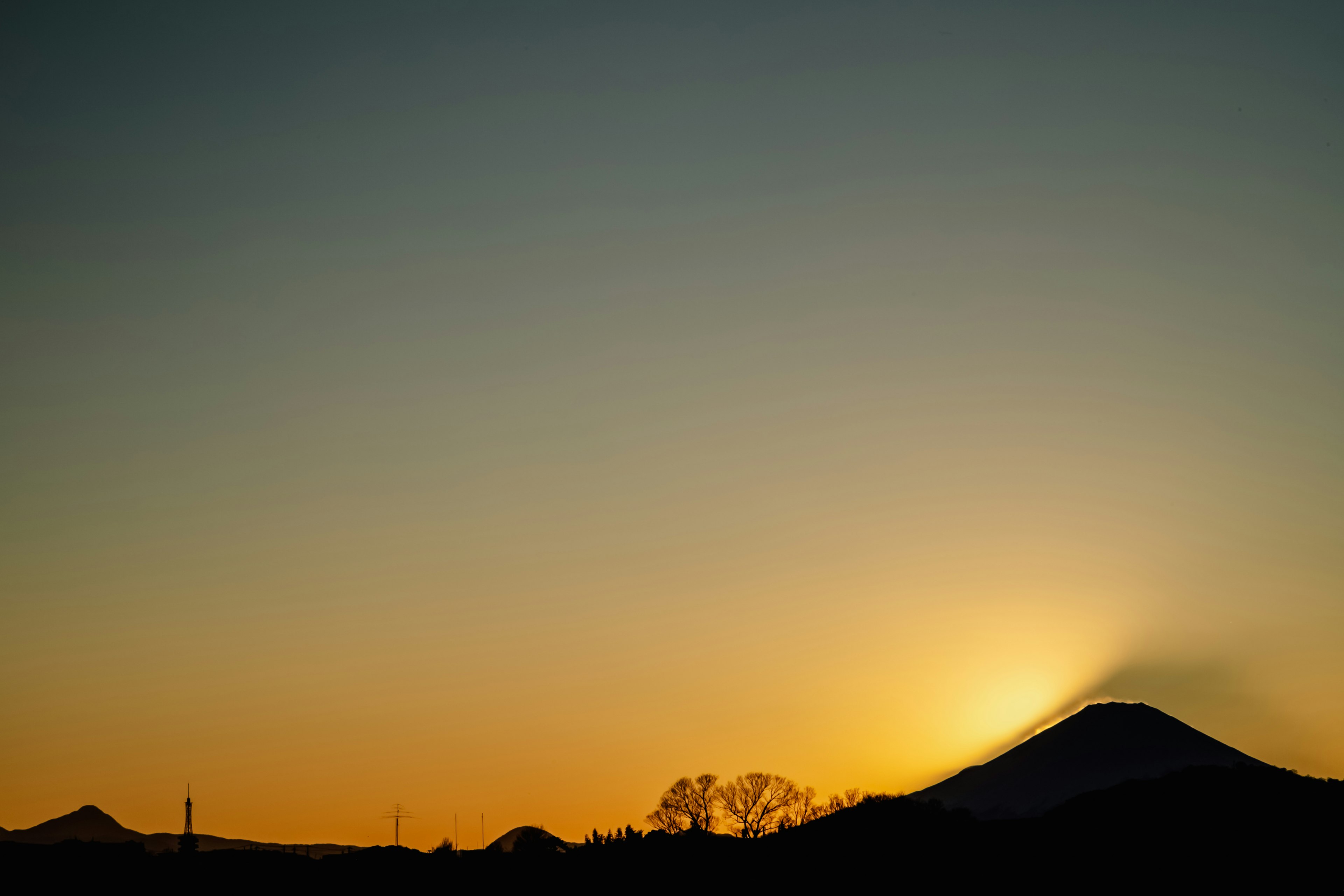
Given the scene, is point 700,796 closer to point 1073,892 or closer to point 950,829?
point 950,829

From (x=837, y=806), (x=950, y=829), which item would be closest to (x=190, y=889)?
(x=950, y=829)

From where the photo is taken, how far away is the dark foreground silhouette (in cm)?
5753

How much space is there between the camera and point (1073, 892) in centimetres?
5716

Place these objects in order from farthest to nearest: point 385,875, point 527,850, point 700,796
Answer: point 700,796 < point 527,850 < point 385,875

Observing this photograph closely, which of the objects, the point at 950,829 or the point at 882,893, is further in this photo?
the point at 950,829

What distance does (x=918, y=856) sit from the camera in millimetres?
64062

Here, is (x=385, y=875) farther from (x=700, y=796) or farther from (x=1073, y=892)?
(x=700, y=796)

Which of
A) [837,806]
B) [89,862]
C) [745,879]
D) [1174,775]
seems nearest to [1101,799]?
[1174,775]

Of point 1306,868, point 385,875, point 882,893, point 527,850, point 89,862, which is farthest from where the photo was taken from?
point 527,850

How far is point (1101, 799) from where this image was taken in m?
68.0

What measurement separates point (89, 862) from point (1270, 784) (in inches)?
2687

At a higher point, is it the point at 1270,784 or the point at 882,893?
the point at 1270,784

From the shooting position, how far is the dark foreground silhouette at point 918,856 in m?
57.5

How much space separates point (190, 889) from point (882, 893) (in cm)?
3897
